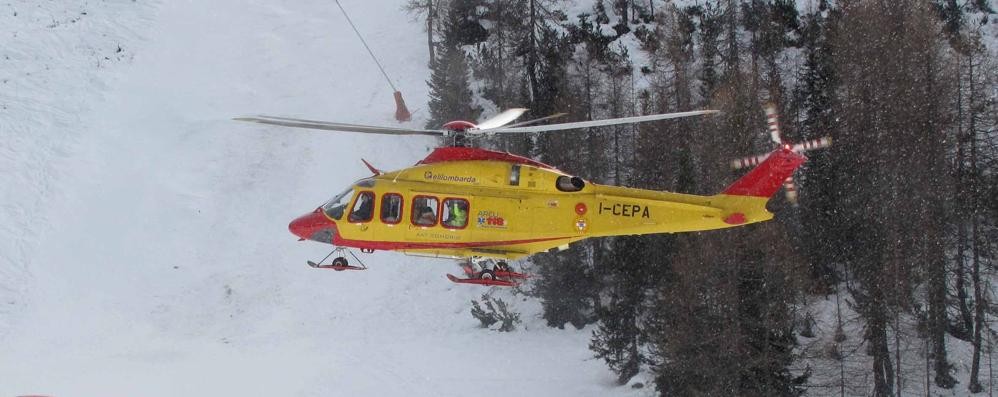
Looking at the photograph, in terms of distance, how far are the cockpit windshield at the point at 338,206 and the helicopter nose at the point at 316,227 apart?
0.39 feet

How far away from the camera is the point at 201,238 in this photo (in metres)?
28.9

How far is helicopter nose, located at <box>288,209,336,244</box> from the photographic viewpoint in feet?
51.7

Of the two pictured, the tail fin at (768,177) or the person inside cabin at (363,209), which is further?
the person inside cabin at (363,209)

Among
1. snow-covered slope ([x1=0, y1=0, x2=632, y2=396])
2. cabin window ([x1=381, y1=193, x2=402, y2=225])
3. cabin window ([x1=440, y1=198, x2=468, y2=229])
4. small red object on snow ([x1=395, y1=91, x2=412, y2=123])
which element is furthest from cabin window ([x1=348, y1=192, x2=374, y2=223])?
small red object on snow ([x1=395, y1=91, x2=412, y2=123])

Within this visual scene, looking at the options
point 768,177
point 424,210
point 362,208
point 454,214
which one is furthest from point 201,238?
point 768,177

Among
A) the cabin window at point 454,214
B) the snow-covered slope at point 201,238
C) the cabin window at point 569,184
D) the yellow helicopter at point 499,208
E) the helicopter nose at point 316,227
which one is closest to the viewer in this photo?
the yellow helicopter at point 499,208

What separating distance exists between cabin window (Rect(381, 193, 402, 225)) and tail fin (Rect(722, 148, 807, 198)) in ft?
17.5

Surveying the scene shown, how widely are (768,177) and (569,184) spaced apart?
304 cm

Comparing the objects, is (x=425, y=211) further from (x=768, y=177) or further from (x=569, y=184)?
(x=768, y=177)

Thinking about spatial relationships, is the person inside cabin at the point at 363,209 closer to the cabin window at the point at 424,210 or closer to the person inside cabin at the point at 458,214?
the cabin window at the point at 424,210

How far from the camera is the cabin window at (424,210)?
49.4 feet

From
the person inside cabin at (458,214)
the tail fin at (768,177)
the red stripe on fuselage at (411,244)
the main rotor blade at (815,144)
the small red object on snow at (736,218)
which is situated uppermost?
the main rotor blade at (815,144)

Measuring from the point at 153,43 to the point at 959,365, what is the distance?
3169cm

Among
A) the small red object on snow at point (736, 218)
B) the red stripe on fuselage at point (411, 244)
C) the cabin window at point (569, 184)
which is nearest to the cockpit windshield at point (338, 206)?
the red stripe on fuselage at point (411, 244)
